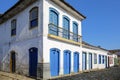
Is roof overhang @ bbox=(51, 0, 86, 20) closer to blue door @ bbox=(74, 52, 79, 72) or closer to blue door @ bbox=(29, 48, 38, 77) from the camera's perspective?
blue door @ bbox=(74, 52, 79, 72)

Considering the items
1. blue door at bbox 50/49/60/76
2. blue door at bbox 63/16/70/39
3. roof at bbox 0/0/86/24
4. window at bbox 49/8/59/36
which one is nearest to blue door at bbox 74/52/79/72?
blue door at bbox 63/16/70/39

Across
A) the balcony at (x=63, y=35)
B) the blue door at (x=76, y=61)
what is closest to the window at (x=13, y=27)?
the balcony at (x=63, y=35)

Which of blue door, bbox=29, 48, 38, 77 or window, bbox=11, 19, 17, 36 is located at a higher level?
window, bbox=11, 19, 17, 36

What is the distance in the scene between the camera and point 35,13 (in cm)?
1612

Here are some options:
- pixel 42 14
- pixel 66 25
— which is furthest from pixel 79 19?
pixel 42 14

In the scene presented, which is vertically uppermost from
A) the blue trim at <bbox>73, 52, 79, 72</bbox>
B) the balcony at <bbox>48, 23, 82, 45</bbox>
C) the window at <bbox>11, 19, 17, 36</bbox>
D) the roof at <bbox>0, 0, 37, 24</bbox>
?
the roof at <bbox>0, 0, 37, 24</bbox>

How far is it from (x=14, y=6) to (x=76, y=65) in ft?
29.5

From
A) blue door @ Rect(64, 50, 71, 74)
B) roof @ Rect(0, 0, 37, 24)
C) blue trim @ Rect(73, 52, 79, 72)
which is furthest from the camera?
blue trim @ Rect(73, 52, 79, 72)

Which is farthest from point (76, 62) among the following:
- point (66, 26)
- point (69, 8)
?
point (69, 8)

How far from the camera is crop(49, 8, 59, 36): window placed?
16.2 metres

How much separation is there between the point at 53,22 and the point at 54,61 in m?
3.26

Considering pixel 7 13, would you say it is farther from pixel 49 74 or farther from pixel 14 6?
pixel 49 74

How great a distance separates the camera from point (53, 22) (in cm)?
1678

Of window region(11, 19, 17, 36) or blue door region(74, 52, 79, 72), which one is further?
blue door region(74, 52, 79, 72)
